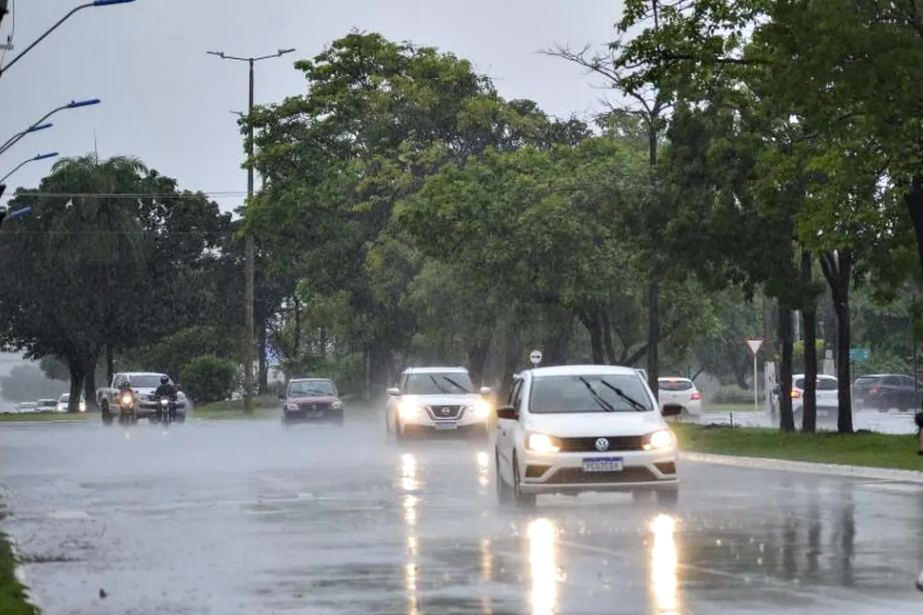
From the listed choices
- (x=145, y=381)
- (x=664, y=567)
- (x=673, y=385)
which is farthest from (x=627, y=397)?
(x=145, y=381)

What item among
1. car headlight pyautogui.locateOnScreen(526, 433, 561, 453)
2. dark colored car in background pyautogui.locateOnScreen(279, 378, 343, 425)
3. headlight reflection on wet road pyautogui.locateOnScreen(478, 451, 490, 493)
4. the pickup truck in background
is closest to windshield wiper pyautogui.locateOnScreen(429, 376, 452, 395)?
headlight reflection on wet road pyautogui.locateOnScreen(478, 451, 490, 493)

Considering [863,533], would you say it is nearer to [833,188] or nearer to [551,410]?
[551,410]

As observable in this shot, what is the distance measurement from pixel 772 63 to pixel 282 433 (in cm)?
2819

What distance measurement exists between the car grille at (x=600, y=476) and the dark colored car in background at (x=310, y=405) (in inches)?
1620

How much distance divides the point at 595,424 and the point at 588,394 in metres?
1.24

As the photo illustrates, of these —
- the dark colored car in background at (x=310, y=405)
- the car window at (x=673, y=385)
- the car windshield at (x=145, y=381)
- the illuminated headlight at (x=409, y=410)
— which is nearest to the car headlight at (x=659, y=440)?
the illuminated headlight at (x=409, y=410)

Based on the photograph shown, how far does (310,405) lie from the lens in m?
64.9

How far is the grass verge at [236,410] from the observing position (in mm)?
81812

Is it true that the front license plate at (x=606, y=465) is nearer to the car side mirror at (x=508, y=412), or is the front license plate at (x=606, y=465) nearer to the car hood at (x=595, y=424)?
the car hood at (x=595, y=424)

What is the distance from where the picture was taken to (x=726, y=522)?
71.1 feet

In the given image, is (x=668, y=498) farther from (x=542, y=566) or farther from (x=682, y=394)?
(x=682, y=394)

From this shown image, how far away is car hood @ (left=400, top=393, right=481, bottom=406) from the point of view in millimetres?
47344

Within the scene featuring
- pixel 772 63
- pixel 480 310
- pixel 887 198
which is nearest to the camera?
pixel 772 63

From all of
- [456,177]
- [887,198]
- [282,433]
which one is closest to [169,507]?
[887,198]
